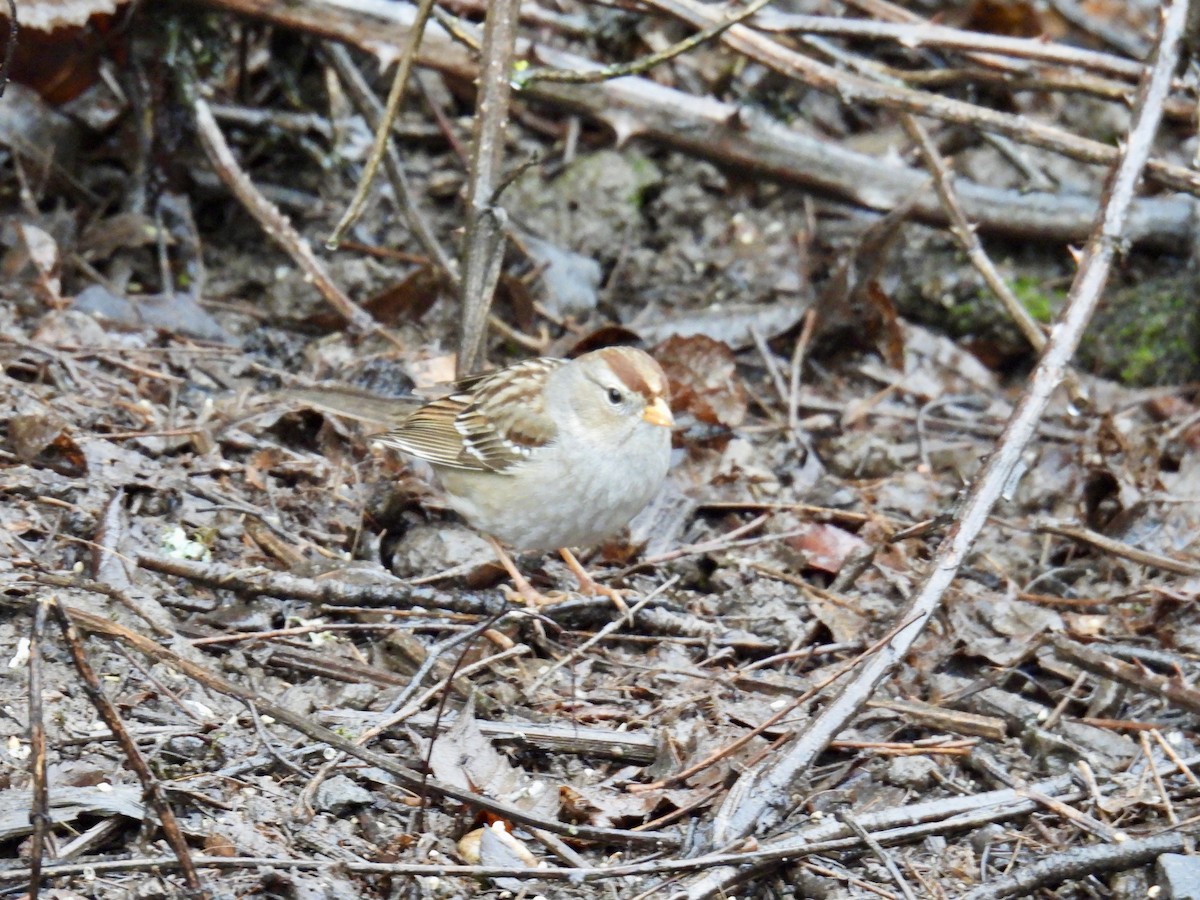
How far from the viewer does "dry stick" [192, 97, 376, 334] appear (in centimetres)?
541

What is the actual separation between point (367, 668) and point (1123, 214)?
2.81 metres

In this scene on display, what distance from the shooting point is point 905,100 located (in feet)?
16.9

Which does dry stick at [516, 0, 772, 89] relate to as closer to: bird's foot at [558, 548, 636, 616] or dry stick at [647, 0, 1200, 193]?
dry stick at [647, 0, 1200, 193]

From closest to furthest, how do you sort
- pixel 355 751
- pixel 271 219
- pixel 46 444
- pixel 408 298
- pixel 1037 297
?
pixel 355 751 → pixel 46 444 → pixel 271 219 → pixel 408 298 → pixel 1037 297

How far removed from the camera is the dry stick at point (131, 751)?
244 centimetres

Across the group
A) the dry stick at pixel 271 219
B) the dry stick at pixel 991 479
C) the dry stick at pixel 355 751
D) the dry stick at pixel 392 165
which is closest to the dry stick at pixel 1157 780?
the dry stick at pixel 991 479

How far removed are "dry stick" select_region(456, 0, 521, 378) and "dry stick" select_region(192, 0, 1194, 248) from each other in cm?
98

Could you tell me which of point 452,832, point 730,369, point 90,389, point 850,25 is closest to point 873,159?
point 850,25

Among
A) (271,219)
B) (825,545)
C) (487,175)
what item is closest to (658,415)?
(825,545)

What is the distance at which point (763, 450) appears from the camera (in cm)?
534

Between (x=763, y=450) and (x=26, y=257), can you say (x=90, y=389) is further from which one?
A: (x=763, y=450)

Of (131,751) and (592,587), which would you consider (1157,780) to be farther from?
(131,751)

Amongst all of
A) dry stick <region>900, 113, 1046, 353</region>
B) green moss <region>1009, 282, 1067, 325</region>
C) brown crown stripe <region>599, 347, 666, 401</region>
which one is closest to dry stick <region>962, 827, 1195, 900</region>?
brown crown stripe <region>599, 347, 666, 401</region>

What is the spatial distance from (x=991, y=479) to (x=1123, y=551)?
730 millimetres
